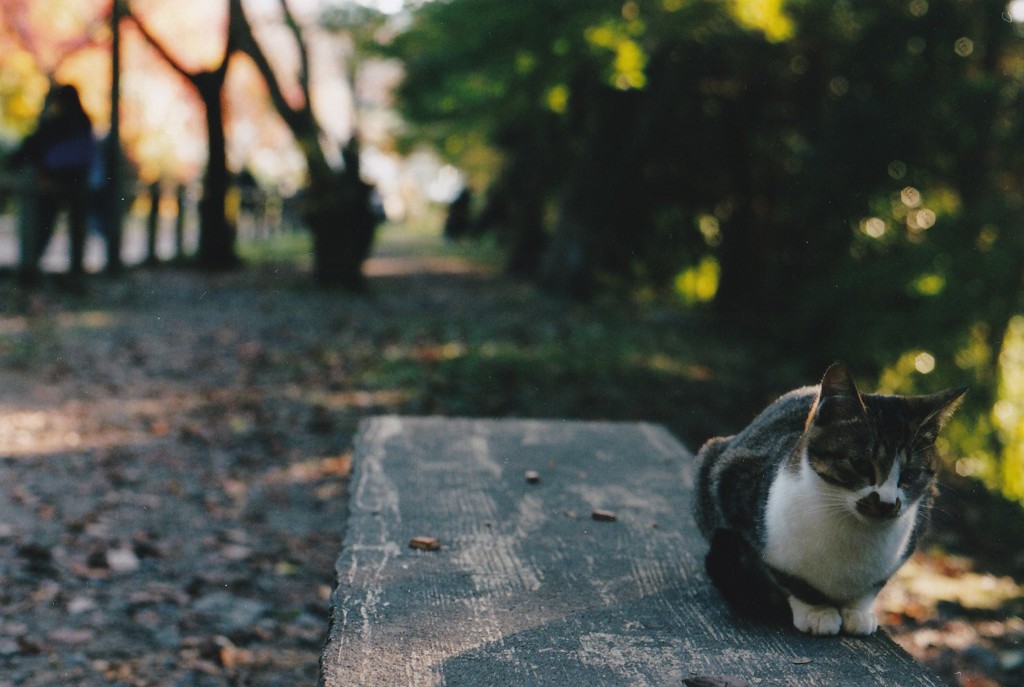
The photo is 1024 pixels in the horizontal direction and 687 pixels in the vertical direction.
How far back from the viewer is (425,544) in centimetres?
279

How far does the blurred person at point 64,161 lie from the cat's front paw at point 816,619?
10.5 meters

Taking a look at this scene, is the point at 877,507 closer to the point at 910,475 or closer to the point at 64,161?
the point at 910,475

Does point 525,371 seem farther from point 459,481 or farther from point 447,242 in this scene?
point 447,242

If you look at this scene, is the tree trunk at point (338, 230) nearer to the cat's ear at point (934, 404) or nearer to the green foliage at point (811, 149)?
the green foliage at point (811, 149)

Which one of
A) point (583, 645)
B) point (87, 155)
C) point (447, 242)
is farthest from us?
point (447, 242)

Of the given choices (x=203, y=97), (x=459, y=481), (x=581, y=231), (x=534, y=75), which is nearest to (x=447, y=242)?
(x=203, y=97)

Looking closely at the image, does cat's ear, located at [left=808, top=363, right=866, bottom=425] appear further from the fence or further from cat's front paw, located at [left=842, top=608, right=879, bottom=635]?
the fence

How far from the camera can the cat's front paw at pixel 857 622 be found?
2305 millimetres

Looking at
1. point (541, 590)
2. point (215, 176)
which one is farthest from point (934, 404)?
point (215, 176)

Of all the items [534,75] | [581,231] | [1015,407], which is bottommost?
[1015,407]

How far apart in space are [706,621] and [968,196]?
266 inches

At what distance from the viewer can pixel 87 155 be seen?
475 inches

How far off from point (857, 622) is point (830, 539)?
0.25 meters

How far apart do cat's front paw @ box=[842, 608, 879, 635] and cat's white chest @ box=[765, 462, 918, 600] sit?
46 mm
